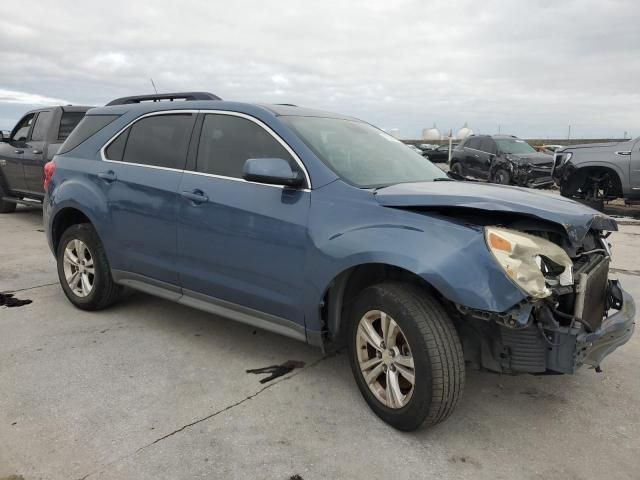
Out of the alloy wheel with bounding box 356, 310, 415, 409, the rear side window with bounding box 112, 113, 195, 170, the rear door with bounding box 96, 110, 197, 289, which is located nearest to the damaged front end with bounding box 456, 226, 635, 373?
the alloy wheel with bounding box 356, 310, 415, 409

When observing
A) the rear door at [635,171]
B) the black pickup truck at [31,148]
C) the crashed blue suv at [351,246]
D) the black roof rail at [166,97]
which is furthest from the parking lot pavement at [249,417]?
the rear door at [635,171]

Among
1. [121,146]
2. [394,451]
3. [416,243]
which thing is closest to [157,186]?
[121,146]

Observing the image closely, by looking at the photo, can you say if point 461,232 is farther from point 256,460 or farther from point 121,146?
point 121,146

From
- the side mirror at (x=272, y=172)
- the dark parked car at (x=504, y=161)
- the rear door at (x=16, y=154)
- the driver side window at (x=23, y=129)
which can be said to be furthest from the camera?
the dark parked car at (x=504, y=161)

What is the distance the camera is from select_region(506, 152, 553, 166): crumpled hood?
1413 cm

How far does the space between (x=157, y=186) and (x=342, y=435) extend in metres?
2.15

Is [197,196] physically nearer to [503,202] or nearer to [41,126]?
[503,202]

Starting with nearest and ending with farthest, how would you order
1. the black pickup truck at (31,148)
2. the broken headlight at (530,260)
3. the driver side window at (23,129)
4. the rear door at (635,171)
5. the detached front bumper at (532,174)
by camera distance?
the broken headlight at (530,260) → the black pickup truck at (31,148) → the driver side window at (23,129) → the rear door at (635,171) → the detached front bumper at (532,174)

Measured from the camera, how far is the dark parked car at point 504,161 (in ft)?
46.0

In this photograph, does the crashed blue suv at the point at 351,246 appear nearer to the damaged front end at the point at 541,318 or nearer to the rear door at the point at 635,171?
the damaged front end at the point at 541,318

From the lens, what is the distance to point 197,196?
3502 mm

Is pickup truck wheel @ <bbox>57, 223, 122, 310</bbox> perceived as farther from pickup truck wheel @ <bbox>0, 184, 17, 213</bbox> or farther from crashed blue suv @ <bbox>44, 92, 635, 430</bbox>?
pickup truck wheel @ <bbox>0, 184, 17, 213</bbox>

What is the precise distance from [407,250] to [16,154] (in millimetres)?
8719

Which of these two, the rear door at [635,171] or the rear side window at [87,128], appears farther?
the rear door at [635,171]
